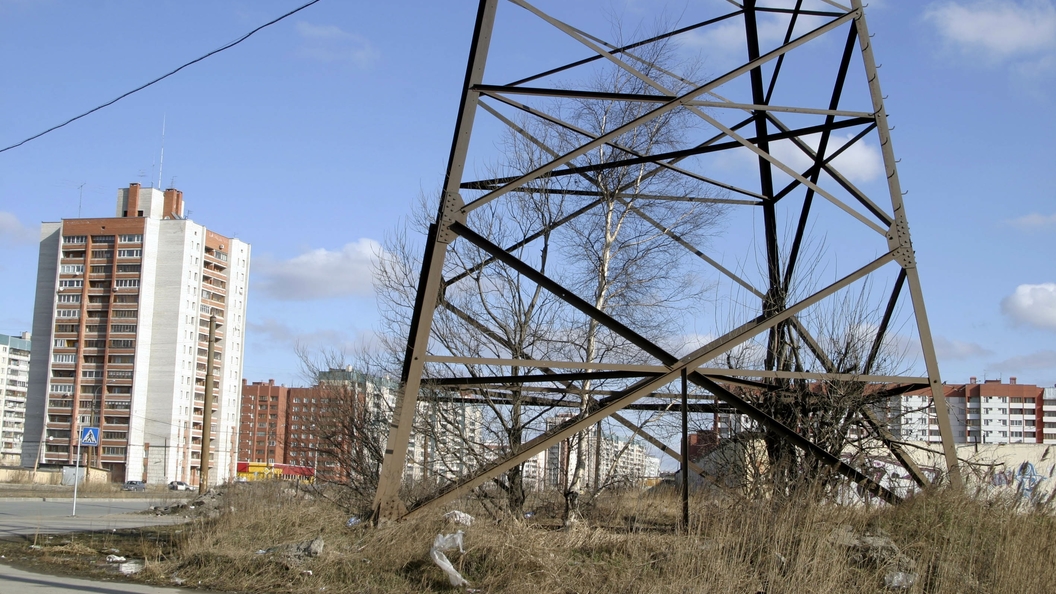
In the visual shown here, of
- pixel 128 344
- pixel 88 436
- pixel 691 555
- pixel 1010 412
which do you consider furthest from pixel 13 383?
pixel 691 555

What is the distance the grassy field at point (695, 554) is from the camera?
7.12 metres

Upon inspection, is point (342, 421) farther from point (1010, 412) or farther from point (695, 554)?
point (1010, 412)

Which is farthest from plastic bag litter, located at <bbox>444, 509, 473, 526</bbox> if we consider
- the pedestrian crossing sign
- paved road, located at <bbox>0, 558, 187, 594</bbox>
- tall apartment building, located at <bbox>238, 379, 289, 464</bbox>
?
tall apartment building, located at <bbox>238, 379, 289, 464</bbox>

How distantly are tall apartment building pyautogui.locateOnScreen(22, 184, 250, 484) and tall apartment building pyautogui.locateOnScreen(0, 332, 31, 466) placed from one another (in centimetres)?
6378

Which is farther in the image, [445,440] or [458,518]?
[445,440]

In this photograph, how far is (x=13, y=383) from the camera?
169 m

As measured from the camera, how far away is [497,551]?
8133mm

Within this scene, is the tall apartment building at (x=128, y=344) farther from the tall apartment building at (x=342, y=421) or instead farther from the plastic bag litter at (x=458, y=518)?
the plastic bag litter at (x=458, y=518)

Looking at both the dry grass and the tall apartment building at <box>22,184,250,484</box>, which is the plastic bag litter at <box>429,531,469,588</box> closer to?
the dry grass

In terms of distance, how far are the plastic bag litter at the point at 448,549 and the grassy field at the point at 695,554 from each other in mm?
90

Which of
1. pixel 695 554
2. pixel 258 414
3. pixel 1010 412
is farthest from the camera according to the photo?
pixel 258 414

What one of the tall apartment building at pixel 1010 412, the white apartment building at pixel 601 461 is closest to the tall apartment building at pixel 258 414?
the tall apartment building at pixel 1010 412

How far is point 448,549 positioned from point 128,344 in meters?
105

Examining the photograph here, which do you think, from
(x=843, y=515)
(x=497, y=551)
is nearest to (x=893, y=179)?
(x=843, y=515)
